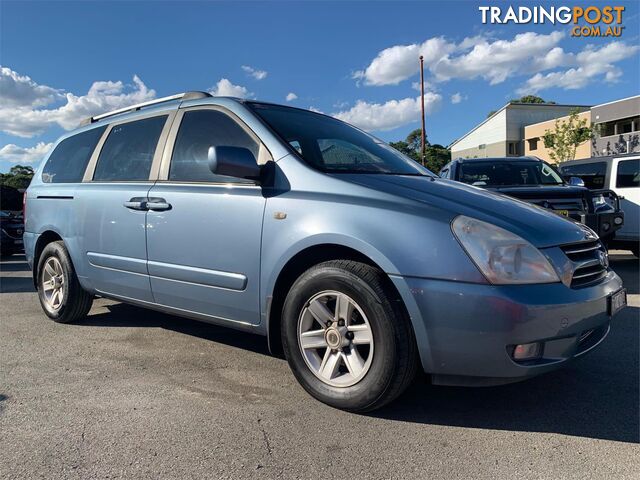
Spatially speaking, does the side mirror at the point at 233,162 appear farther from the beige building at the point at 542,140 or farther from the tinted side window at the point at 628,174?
the beige building at the point at 542,140

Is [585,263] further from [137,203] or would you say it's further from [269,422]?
[137,203]

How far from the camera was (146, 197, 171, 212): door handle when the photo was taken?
3480mm

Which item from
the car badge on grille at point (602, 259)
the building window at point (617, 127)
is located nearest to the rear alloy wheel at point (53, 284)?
the car badge on grille at point (602, 259)

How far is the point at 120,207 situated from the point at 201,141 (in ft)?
2.94

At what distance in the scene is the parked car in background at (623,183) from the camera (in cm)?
884

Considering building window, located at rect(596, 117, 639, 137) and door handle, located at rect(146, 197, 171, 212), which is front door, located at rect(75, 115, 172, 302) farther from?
building window, located at rect(596, 117, 639, 137)

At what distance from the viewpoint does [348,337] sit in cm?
271

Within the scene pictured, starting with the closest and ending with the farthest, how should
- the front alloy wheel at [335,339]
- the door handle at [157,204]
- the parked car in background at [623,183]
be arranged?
the front alloy wheel at [335,339]
the door handle at [157,204]
the parked car in background at [623,183]

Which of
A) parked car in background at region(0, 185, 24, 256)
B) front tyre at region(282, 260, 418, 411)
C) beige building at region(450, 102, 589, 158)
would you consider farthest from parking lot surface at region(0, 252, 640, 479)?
beige building at region(450, 102, 589, 158)

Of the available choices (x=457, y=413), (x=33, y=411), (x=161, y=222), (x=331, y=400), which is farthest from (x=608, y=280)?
(x=33, y=411)

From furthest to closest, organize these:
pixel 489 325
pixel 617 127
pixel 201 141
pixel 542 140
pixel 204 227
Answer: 1. pixel 542 140
2. pixel 617 127
3. pixel 201 141
4. pixel 204 227
5. pixel 489 325

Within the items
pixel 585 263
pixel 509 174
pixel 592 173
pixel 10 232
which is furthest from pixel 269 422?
pixel 10 232

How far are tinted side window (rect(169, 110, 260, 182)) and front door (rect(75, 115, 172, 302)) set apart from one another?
0.22 m

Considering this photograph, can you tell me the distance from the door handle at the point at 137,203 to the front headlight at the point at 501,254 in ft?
7.57
